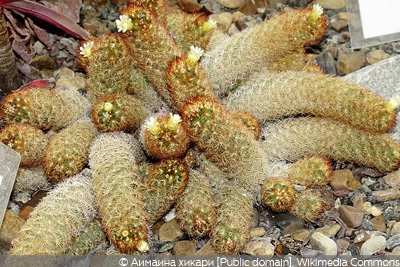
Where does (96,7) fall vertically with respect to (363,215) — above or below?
above

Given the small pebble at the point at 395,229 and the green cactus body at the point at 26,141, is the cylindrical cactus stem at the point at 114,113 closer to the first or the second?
the green cactus body at the point at 26,141

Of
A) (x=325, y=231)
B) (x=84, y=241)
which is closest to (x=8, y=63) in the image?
(x=84, y=241)

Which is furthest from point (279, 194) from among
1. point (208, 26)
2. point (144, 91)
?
point (208, 26)

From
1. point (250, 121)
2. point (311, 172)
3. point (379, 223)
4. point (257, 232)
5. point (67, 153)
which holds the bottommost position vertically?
point (379, 223)

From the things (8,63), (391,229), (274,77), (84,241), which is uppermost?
(8,63)

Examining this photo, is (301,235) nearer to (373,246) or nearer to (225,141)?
(373,246)

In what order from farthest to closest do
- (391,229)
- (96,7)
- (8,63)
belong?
(96,7) → (8,63) → (391,229)

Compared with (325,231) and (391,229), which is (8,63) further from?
(391,229)

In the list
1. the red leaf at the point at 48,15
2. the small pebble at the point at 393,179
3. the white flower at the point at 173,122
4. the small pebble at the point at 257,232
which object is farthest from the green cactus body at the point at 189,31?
the small pebble at the point at 393,179

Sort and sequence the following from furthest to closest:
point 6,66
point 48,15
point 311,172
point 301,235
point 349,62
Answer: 1. point 349,62
2. point 48,15
3. point 6,66
4. point 311,172
5. point 301,235
